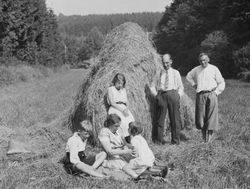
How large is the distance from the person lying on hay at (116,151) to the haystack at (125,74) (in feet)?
5.41

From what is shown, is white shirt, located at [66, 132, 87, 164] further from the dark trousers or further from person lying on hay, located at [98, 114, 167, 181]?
the dark trousers

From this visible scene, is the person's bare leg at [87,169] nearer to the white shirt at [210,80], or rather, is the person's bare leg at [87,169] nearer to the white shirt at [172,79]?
the white shirt at [172,79]

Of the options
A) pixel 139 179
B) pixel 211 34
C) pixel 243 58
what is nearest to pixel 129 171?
pixel 139 179

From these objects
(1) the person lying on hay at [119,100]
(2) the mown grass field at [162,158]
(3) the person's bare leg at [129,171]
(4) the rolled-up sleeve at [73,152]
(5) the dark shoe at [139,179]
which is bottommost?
(2) the mown grass field at [162,158]

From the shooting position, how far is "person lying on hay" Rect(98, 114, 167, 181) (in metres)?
6.02

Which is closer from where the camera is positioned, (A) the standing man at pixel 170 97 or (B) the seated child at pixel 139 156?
(B) the seated child at pixel 139 156

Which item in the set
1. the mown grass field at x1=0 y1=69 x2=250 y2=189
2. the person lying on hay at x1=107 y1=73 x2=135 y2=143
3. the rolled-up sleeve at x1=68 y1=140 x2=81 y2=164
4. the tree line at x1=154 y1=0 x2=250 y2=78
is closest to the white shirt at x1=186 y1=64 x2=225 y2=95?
the mown grass field at x1=0 y1=69 x2=250 y2=189

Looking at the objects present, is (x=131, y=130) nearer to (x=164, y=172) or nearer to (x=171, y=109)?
(x=164, y=172)

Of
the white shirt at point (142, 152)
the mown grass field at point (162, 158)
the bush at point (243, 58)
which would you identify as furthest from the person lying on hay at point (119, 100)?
the bush at point (243, 58)

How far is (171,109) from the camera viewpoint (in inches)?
326

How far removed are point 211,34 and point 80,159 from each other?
31.8 m

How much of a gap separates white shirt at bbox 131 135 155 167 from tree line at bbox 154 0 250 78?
12.1 m

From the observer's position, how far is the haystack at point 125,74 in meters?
8.45

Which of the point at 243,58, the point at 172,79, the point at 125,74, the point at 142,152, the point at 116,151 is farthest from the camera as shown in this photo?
the point at 243,58
